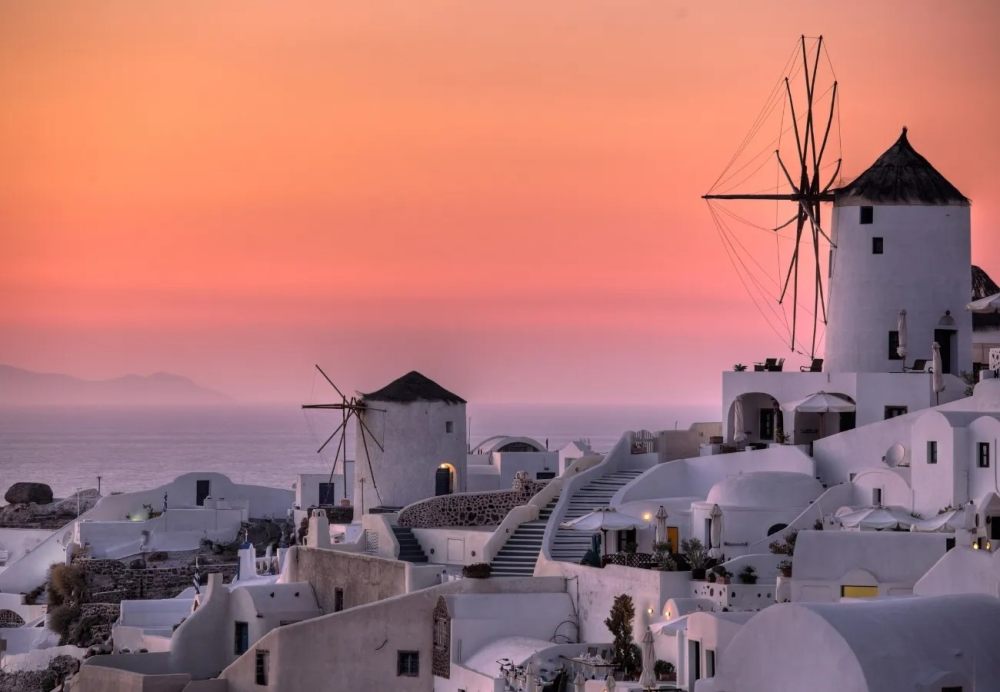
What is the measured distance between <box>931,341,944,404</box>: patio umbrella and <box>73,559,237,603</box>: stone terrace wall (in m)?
20.9

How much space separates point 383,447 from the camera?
55125mm

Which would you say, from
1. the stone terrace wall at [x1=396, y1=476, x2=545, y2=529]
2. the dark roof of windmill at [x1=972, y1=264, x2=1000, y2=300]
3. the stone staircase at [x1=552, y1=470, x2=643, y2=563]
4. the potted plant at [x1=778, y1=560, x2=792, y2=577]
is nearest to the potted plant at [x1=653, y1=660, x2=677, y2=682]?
the potted plant at [x1=778, y1=560, x2=792, y2=577]

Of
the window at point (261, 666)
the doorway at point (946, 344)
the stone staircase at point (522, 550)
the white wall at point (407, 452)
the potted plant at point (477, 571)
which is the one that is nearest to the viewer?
the potted plant at point (477, 571)

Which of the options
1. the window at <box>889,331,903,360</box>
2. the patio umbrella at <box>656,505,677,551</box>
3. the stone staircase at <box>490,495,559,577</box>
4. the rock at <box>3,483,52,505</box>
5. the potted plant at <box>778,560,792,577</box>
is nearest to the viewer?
the potted plant at <box>778,560,792,577</box>

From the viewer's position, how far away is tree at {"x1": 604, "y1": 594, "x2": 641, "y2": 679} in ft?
133

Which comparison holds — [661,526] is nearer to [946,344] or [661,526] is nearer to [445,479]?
[946,344]

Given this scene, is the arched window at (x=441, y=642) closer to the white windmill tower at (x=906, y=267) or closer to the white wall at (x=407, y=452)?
the white wall at (x=407, y=452)

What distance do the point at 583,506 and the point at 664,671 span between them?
11256 millimetres

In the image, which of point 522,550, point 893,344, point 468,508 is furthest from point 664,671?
point 893,344

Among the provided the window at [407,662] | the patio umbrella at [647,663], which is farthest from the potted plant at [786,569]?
the window at [407,662]

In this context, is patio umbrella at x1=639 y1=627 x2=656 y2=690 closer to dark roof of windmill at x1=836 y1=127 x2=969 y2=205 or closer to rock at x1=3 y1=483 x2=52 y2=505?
dark roof of windmill at x1=836 y1=127 x2=969 y2=205

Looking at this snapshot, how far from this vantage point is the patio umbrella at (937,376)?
48156 millimetres

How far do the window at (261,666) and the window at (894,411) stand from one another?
14.5 m

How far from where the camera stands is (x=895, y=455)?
45.6m
